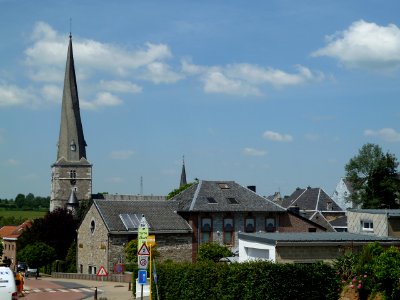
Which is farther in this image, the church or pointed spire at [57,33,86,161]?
pointed spire at [57,33,86,161]

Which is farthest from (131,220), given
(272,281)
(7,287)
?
(7,287)

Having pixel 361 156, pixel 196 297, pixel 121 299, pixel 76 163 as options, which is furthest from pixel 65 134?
pixel 196 297

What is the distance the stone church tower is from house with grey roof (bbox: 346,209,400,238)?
77.0m

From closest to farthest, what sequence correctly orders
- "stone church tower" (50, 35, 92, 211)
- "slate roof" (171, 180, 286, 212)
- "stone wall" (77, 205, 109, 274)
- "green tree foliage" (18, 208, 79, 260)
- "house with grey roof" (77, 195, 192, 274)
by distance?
"house with grey roof" (77, 195, 192, 274) → "stone wall" (77, 205, 109, 274) → "slate roof" (171, 180, 286, 212) → "green tree foliage" (18, 208, 79, 260) → "stone church tower" (50, 35, 92, 211)

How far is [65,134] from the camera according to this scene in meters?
116

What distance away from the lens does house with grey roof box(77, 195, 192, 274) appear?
2083 inches

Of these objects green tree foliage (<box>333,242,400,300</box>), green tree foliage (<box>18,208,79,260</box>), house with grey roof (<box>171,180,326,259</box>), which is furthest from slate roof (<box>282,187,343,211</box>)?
green tree foliage (<box>333,242,400,300</box>)

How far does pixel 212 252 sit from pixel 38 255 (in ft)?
82.7

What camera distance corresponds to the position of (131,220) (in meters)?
54.3

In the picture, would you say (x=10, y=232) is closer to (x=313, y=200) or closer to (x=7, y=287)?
(x=313, y=200)

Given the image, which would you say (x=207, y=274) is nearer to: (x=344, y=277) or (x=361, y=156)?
(x=344, y=277)

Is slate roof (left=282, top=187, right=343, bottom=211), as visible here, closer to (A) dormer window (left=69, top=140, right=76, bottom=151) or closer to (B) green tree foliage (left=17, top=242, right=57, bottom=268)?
(B) green tree foliage (left=17, top=242, right=57, bottom=268)

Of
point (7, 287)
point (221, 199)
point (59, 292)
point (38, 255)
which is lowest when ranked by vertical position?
point (59, 292)

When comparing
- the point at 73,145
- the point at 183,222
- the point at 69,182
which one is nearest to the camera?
the point at 183,222
